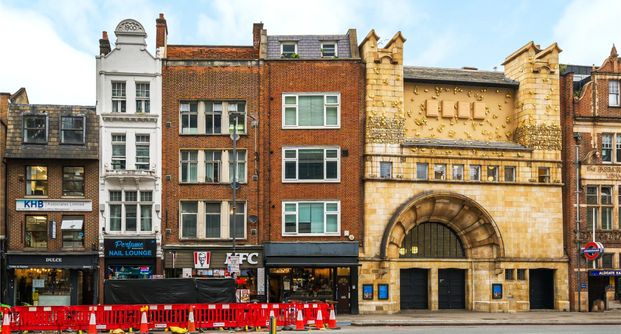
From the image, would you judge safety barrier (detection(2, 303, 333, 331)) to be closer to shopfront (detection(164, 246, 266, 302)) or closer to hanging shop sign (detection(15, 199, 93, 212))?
shopfront (detection(164, 246, 266, 302))

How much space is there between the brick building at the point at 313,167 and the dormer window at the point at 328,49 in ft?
4.69

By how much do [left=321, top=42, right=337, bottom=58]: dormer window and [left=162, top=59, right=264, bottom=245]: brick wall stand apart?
170 inches

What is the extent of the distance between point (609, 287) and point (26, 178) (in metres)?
32.1

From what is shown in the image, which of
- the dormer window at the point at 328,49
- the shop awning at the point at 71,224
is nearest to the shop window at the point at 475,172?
the dormer window at the point at 328,49

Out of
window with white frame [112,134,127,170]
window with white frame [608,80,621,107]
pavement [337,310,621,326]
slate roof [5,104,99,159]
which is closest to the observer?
pavement [337,310,621,326]

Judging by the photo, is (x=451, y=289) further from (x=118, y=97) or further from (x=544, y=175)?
(x=118, y=97)

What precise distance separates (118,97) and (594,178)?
26.4 m

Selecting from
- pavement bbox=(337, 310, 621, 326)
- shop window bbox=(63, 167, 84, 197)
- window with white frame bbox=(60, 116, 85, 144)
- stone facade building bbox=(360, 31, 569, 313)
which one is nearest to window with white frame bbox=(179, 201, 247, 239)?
shop window bbox=(63, 167, 84, 197)

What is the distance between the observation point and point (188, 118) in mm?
43375

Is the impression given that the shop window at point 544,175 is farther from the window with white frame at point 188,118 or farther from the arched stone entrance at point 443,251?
the window with white frame at point 188,118

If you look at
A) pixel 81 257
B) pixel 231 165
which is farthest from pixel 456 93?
pixel 81 257

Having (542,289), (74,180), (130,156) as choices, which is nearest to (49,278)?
(74,180)

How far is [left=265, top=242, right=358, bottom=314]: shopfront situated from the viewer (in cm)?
4244

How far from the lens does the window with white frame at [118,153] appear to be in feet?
140
